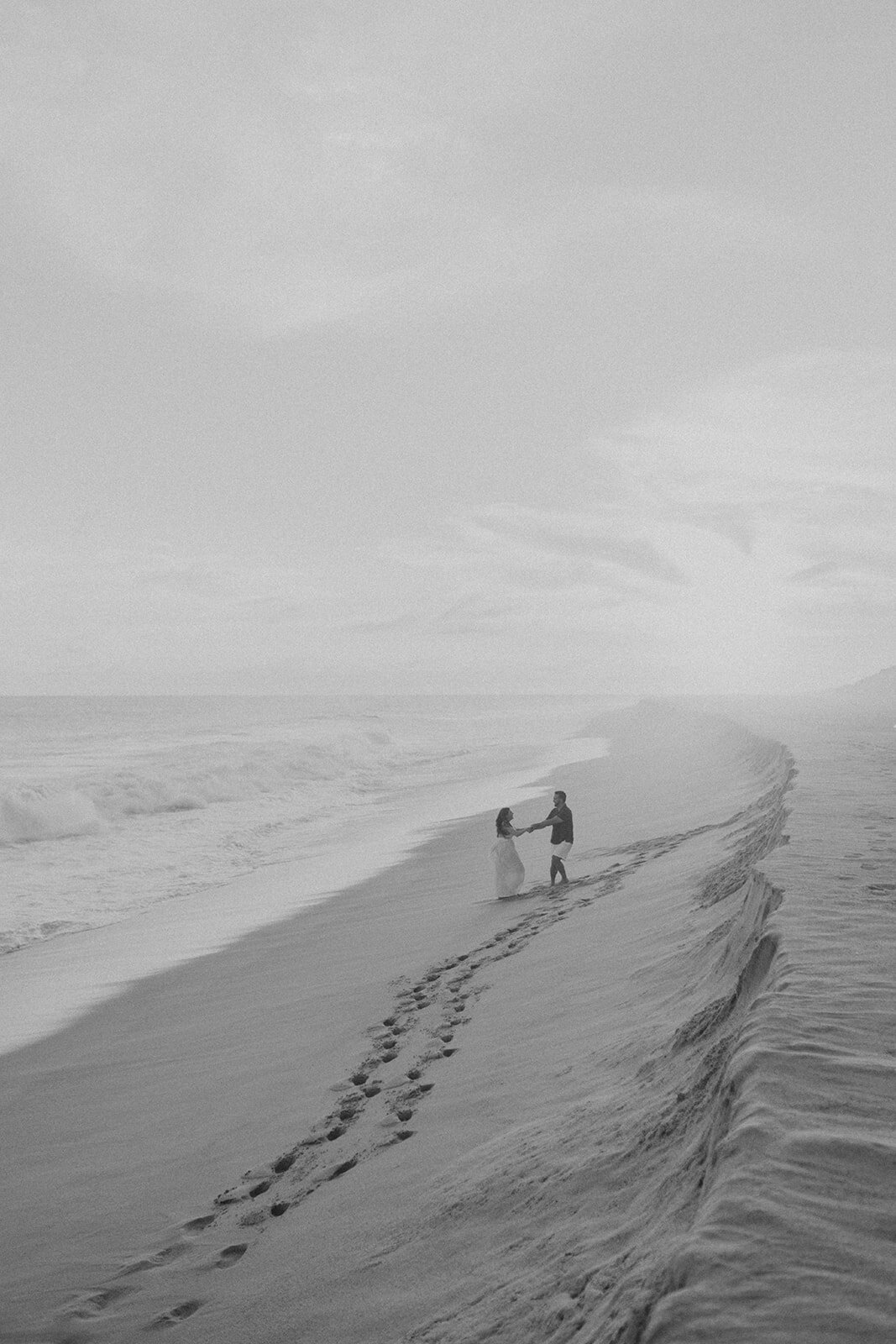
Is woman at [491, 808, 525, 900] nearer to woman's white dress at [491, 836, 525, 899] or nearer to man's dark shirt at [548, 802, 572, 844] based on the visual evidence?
woman's white dress at [491, 836, 525, 899]

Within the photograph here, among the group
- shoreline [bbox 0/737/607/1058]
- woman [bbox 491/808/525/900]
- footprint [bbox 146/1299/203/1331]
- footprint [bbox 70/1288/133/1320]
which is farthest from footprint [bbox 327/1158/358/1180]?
woman [bbox 491/808/525/900]

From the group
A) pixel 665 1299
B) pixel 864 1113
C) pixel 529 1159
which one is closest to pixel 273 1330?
pixel 529 1159

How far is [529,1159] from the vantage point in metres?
3.81

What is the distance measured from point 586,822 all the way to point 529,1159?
46.2 feet

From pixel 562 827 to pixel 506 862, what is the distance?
934mm

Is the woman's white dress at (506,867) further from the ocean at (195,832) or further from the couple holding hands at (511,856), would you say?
the ocean at (195,832)

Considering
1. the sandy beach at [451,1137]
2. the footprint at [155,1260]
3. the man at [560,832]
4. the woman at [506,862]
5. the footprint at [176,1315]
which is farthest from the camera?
the man at [560,832]

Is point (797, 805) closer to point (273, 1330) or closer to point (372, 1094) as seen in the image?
point (372, 1094)

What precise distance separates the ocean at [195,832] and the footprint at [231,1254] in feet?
14.4

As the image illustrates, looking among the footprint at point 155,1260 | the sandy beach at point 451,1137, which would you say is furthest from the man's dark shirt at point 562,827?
the footprint at point 155,1260

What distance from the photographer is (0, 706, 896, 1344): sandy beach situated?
2600 mm

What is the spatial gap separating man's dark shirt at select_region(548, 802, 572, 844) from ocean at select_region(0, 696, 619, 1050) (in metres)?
3.55

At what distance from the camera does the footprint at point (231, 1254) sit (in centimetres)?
407

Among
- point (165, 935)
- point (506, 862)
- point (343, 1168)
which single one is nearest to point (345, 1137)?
point (343, 1168)
